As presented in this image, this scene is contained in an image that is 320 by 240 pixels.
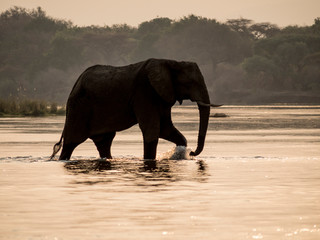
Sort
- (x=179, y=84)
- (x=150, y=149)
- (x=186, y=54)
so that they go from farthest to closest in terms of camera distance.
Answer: (x=186, y=54) → (x=179, y=84) → (x=150, y=149)

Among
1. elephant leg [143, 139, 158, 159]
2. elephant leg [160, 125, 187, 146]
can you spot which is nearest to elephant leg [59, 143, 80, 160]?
elephant leg [143, 139, 158, 159]

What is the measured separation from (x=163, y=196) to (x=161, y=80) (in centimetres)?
602

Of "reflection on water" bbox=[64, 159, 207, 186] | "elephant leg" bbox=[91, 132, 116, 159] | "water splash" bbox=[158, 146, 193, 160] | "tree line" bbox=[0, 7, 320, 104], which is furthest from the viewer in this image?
"tree line" bbox=[0, 7, 320, 104]

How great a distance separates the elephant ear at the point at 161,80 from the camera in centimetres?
1816

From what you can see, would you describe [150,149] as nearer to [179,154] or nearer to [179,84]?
[179,154]

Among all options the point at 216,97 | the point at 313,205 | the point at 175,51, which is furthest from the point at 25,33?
the point at 313,205

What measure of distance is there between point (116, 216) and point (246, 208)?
1.62m

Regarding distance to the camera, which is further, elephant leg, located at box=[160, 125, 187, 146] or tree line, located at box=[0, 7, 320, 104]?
tree line, located at box=[0, 7, 320, 104]

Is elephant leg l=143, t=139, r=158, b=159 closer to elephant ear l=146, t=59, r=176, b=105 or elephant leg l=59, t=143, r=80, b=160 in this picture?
elephant ear l=146, t=59, r=176, b=105

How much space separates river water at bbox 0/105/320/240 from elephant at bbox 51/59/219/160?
480 millimetres

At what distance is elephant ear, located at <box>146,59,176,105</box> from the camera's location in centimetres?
1816

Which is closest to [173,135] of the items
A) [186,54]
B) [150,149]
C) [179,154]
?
[179,154]

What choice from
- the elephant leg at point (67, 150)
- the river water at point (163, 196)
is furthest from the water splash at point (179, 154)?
the elephant leg at point (67, 150)

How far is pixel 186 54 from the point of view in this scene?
125 metres
